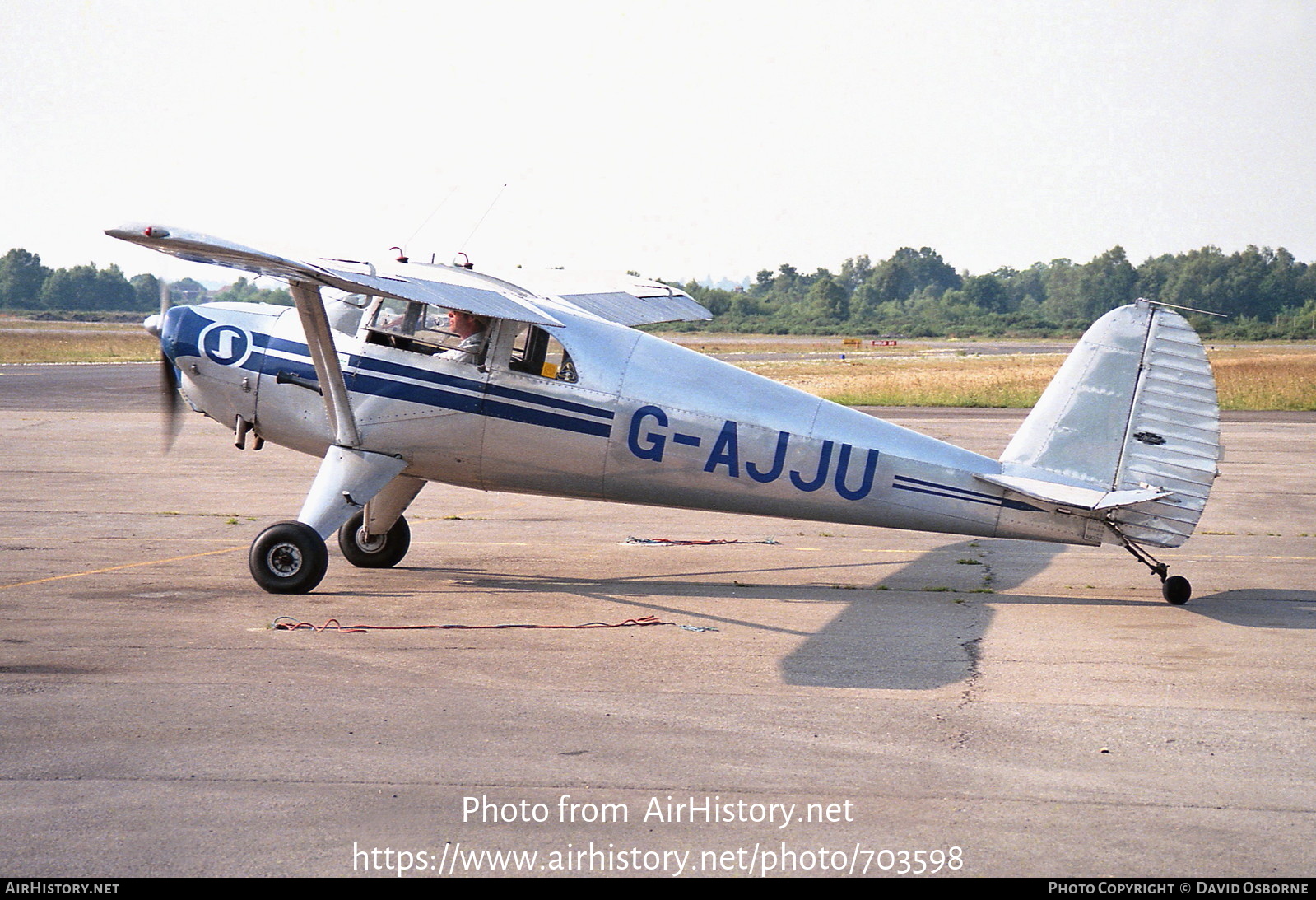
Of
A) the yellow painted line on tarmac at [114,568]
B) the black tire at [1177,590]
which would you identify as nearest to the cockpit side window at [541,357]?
the yellow painted line on tarmac at [114,568]

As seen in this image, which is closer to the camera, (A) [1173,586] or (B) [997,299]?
(A) [1173,586]

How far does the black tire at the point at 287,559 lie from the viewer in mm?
10391

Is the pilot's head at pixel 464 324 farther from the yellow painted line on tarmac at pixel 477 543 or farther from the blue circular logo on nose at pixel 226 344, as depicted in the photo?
the yellow painted line on tarmac at pixel 477 543

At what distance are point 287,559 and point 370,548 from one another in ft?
5.52

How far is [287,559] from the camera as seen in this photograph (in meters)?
10.5

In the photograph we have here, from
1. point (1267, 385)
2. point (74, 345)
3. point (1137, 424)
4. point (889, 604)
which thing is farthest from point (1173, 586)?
point (74, 345)

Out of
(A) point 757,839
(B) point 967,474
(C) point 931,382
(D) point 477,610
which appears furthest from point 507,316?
(C) point 931,382

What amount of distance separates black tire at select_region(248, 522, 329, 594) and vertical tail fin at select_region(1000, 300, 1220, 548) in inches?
242

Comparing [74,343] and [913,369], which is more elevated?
[913,369]

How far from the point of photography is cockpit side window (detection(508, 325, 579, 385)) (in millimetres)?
10773

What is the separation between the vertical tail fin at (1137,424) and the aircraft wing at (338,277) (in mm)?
4568

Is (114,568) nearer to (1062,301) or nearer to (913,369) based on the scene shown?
(913,369)
